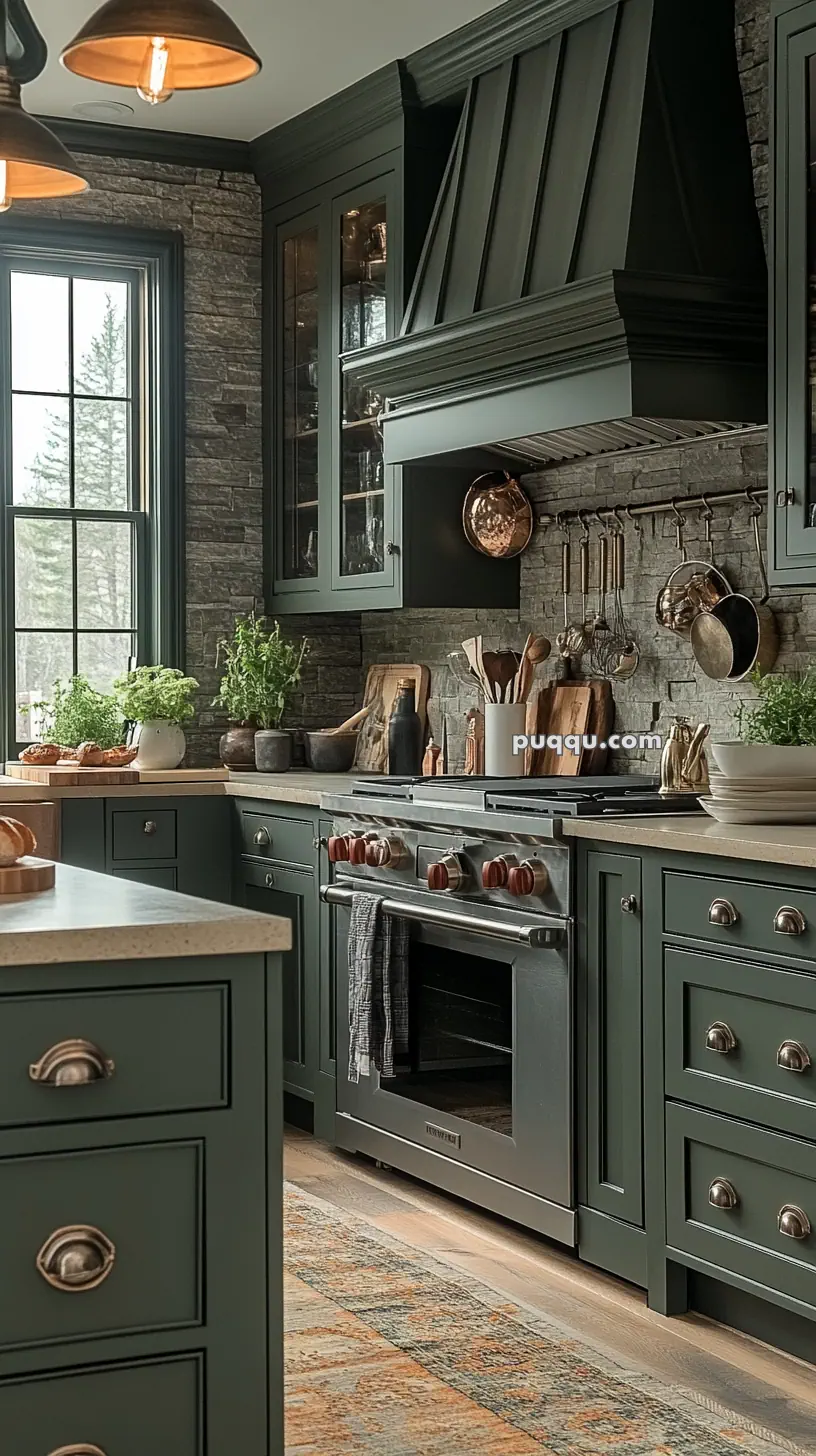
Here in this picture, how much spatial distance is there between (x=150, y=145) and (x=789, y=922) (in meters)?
3.93

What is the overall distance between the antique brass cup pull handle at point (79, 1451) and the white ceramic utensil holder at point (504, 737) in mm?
2993

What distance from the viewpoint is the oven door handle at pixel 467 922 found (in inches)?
147

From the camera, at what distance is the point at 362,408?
548cm

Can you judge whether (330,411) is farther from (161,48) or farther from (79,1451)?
(79,1451)

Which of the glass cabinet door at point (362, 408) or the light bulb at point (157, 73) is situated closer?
the light bulb at point (157, 73)

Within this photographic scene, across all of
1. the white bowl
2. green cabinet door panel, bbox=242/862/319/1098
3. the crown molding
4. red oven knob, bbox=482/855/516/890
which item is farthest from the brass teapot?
the crown molding

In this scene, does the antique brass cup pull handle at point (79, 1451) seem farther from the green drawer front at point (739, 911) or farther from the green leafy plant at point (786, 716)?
the green leafy plant at point (786, 716)

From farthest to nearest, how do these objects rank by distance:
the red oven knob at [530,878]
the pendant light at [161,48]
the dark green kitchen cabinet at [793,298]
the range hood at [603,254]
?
the range hood at [603,254] → the red oven knob at [530,878] → the dark green kitchen cabinet at [793,298] → the pendant light at [161,48]

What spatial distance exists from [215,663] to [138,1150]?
4098mm

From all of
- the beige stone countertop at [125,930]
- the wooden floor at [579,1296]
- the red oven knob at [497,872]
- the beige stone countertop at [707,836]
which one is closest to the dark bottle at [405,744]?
the wooden floor at [579,1296]

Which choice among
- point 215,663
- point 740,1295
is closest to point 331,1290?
point 740,1295

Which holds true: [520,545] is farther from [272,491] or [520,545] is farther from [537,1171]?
[537,1171]

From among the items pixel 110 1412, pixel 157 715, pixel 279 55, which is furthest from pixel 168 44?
pixel 157 715

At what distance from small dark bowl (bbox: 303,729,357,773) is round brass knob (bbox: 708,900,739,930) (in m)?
2.53
